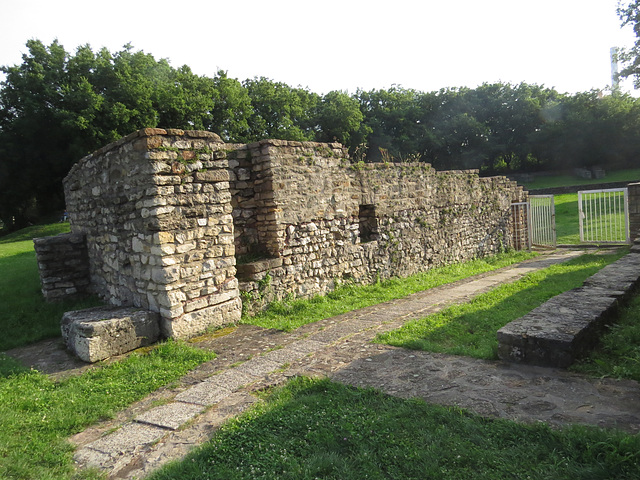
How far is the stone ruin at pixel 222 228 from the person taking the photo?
5.76 m

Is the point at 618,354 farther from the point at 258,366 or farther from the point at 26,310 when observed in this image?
the point at 26,310

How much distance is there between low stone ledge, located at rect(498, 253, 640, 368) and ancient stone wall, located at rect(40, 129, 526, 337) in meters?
3.96

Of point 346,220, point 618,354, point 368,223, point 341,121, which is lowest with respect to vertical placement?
point 618,354

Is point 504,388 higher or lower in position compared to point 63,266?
lower

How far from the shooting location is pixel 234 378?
448 centimetres

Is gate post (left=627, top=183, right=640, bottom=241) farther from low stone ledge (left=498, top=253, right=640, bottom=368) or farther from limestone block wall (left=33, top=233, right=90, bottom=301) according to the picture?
limestone block wall (left=33, top=233, right=90, bottom=301)

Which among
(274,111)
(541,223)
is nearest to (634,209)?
(541,223)

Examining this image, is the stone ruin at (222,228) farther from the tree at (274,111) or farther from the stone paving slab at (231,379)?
the tree at (274,111)

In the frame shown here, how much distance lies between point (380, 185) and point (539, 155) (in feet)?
124

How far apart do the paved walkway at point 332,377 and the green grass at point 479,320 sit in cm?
26

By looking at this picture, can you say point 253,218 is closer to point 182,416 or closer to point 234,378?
point 234,378

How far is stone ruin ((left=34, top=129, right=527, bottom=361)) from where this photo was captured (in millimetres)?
5762

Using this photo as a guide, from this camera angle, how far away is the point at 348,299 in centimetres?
802

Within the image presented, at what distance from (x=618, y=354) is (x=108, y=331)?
563 cm
